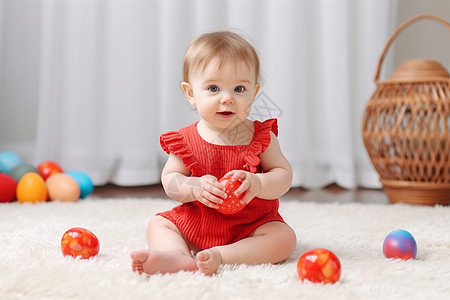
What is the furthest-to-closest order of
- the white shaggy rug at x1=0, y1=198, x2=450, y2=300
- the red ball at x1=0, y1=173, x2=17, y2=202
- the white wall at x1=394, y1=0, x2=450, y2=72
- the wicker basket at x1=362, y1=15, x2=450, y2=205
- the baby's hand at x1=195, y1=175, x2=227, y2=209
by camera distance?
the white wall at x1=394, y1=0, x2=450, y2=72
the wicker basket at x1=362, y1=15, x2=450, y2=205
the red ball at x1=0, y1=173, x2=17, y2=202
the baby's hand at x1=195, y1=175, x2=227, y2=209
the white shaggy rug at x1=0, y1=198, x2=450, y2=300

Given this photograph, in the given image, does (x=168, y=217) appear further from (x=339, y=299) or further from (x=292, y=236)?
(x=339, y=299)

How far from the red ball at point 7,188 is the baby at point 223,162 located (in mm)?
857

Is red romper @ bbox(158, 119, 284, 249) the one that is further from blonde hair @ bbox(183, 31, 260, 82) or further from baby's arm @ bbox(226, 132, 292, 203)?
blonde hair @ bbox(183, 31, 260, 82)

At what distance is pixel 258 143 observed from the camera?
41.5 inches

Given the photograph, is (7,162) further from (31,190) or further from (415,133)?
(415,133)

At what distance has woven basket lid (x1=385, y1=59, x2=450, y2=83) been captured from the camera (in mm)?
1895

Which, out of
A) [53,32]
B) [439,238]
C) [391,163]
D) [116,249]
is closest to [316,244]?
[439,238]

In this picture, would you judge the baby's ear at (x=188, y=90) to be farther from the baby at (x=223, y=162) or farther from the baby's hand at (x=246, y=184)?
the baby's hand at (x=246, y=184)

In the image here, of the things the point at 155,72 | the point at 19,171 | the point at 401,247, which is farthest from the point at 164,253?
the point at 155,72

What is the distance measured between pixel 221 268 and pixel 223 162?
21cm

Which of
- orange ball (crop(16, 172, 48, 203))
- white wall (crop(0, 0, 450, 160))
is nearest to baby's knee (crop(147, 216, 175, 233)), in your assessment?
orange ball (crop(16, 172, 48, 203))

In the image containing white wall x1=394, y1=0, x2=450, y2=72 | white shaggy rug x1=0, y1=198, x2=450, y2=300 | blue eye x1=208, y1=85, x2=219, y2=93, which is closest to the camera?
white shaggy rug x1=0, y1=198, x2=450, y2=300

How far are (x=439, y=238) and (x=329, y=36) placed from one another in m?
1.30

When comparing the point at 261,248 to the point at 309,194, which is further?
the point at 309,194
